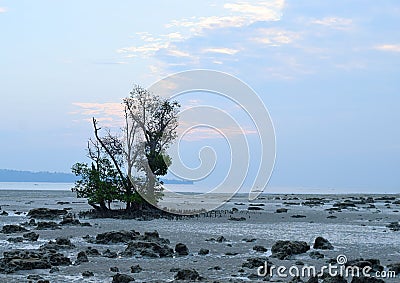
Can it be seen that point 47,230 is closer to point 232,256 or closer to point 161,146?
point 232,256

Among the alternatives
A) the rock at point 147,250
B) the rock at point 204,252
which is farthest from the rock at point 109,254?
the rock at point 204,252

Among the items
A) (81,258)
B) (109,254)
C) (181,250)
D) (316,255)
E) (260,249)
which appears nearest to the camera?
(81,258)

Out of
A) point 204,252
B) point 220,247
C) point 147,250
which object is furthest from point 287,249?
point 147,250

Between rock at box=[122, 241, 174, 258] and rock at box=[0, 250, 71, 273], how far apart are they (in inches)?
134

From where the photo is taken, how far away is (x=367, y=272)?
2064 centimetres

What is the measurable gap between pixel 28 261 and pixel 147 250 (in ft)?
18.5

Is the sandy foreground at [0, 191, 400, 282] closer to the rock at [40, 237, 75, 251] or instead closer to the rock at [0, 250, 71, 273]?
the rock at [0, 250, 71, 273]

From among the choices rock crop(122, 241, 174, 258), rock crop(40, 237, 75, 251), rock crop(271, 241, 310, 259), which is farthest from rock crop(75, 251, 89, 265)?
rock crop(271, 241, 310, 259)

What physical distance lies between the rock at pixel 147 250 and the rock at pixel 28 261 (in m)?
3.39

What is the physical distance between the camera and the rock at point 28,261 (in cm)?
2117

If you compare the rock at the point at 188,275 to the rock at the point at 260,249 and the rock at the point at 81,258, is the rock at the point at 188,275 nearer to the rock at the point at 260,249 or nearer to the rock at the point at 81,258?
the rock at the point at 81,258

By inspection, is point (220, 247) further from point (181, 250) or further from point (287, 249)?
point (287, 249)

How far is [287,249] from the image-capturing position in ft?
84.1

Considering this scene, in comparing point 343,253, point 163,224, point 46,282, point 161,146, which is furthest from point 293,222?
point 46,282
